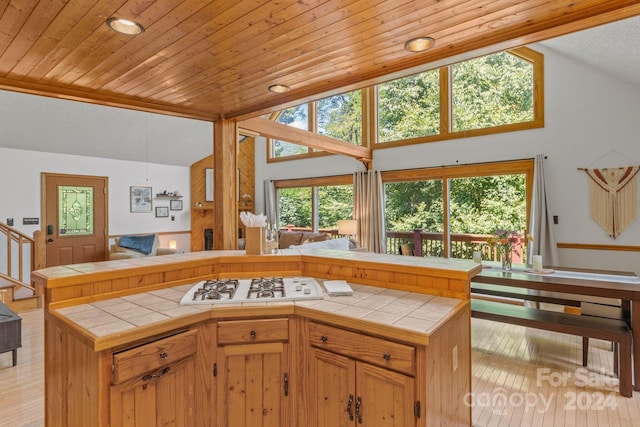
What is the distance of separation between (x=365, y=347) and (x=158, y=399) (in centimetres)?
97

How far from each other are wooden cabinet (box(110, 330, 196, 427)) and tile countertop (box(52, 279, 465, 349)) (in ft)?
0.32

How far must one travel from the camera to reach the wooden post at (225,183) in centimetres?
316

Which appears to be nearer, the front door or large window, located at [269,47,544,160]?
large window, located at [269,47,544,160]

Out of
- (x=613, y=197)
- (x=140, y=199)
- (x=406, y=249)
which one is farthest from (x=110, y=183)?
(x=613, y=197)

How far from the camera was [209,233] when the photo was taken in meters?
8.58

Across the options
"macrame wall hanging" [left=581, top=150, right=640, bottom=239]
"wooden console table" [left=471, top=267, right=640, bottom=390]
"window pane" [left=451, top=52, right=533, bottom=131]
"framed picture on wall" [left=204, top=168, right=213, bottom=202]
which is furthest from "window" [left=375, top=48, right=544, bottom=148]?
"framed picture on wall" [left=204, top=168, right=213, bottom=202]

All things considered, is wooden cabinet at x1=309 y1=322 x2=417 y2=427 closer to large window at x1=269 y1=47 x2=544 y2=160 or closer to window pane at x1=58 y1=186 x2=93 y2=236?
large window at x1=269 y1=47 x2=544 y2=160

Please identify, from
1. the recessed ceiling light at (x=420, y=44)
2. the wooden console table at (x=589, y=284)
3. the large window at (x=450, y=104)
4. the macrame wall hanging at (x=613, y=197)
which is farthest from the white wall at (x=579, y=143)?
the recessed ceiling light at (x=420, y=44)

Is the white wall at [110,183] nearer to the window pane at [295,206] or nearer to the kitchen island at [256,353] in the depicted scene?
the window pane at [295,206]

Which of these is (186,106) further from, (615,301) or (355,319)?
(615,301)

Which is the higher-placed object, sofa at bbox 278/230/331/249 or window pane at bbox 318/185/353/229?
window pane at bbox 318/185/353/229

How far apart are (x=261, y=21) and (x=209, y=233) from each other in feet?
24.6

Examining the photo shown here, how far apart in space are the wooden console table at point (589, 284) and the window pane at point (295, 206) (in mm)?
4890

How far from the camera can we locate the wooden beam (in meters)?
4.13
